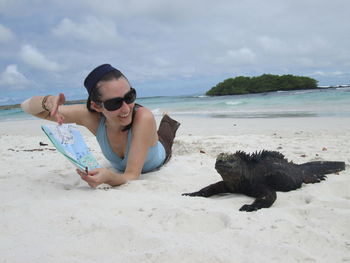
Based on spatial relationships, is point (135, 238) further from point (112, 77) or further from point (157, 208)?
point (112, 77)

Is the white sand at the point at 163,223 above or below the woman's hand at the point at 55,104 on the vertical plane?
below

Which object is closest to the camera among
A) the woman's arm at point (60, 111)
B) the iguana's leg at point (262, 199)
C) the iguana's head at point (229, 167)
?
the iguana's leg at point (262, 199)

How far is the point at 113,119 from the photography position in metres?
3.17

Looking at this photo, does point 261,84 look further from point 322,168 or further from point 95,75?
point 95,75

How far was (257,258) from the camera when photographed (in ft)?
5.21

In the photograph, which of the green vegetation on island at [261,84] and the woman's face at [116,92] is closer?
the woman's face at [116,92]

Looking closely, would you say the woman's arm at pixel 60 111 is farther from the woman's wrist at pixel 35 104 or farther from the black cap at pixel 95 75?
the black cap at pixel 95 75

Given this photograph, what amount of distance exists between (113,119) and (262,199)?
1.63 meters

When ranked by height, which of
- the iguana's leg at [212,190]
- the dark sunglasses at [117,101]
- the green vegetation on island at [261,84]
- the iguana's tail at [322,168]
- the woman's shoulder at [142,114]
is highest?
the green vegetation on island at [261,84]

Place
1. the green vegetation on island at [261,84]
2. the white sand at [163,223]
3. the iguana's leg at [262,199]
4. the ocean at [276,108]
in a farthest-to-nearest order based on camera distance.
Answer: the green vegetation on island at [261,84] → the ocean at [276,108] → the iguana's leg at [262,199] → the white sand at [163,223]

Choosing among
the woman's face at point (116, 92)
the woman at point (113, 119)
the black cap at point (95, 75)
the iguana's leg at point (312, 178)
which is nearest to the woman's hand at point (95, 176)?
the woman at point (113, 119)

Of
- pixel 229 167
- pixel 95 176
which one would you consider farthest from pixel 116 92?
pixel 229 167

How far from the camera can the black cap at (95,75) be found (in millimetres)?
2928

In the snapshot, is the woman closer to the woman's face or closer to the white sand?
the woman's face
